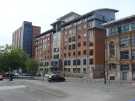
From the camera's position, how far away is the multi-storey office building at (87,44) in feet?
252

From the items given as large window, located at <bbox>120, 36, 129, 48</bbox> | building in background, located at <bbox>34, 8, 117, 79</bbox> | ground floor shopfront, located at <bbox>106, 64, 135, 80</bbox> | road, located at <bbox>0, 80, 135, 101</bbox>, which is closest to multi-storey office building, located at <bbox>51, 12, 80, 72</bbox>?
building in background, located at <bbox>34, 8, 117, 79</bbox>

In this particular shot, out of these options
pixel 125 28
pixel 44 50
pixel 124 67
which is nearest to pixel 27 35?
pixel 44 50

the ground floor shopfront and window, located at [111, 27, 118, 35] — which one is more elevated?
window, located at [111, 27, 118, 35]

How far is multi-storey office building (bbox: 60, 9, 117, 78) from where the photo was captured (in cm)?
7694

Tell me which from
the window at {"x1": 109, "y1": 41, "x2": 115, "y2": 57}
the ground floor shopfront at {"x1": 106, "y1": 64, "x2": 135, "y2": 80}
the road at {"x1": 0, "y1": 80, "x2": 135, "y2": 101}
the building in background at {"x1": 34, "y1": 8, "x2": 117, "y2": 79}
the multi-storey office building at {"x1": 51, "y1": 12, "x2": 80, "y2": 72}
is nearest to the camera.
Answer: the road at {"x1": 0, "y1": 80, "x2": 135, "y2": 101}

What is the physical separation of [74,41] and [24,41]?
53123 millimetres

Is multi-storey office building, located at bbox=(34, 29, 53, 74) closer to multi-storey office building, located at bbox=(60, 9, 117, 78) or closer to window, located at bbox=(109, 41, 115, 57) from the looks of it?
multi-storey office building, located at bbox=(60, 9, 117, 78)

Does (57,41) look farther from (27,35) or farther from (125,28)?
(125,28)

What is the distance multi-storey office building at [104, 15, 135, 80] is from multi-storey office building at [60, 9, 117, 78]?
6.62m

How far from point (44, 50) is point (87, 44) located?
36778 mm

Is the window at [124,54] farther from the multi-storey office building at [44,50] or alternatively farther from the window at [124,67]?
the multi-storey office building at [44,50]

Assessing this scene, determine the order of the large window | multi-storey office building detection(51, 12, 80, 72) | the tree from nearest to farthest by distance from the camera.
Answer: the large window → multi-storey office building detection(51, 12, 80, 72) → the tree

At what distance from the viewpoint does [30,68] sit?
101875 millimetres

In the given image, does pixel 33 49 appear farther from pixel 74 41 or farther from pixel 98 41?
pixel 98 41
